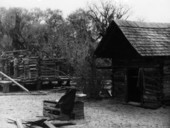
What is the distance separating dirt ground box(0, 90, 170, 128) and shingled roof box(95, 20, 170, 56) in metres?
2.66

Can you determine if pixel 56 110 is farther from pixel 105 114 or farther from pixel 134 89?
pixel 134 89

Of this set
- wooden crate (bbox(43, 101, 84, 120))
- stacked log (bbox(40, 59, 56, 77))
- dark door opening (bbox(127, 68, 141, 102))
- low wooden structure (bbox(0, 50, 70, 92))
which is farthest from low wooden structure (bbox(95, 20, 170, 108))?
stacked log (bbox(40, 59, 56, 77))

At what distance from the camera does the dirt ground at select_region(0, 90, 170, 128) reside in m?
10.6

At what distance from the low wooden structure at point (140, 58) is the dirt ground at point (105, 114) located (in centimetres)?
77

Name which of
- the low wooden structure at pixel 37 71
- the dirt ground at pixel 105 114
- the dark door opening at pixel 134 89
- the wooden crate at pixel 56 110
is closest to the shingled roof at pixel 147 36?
the dark door opening at pixel 134 89

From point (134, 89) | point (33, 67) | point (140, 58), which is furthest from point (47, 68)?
point (140, 58)

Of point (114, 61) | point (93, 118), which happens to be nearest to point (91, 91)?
point (114, 61)

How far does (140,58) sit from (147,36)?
1.13 m

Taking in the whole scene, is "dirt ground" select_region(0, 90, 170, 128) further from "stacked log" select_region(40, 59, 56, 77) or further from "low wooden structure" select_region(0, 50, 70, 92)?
"stacked log" select_region(40, 59, 56, 77)

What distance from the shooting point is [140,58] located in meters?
14.7

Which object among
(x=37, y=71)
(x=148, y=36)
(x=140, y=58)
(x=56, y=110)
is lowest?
(x=56, y=110)

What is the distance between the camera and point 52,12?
4519 centimetres

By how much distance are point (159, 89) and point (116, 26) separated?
12.6ft

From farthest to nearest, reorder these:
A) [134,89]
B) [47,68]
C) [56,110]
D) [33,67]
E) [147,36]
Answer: [47,68], [33,67], [134,89], [147,36], [56,110]
